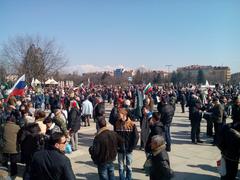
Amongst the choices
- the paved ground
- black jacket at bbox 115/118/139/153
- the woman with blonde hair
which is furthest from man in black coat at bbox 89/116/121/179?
the paved ground

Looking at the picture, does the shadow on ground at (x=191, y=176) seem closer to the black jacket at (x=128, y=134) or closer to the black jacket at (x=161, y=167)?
the black jacket at (x=128, y=134)

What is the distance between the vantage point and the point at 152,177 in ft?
14.1

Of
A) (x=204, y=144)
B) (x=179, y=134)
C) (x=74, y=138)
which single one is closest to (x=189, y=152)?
(x=204, y=144)

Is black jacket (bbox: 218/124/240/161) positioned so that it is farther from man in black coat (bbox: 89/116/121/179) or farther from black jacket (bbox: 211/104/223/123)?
black jacket (bbox: 211/104/223/123)

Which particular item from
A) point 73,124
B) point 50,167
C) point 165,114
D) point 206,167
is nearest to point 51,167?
point 50,167

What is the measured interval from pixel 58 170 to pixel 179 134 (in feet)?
31.1

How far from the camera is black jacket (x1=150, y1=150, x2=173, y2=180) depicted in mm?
4125

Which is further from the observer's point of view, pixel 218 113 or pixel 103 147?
pixel 218 113

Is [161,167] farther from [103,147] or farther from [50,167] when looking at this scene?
[50,167]

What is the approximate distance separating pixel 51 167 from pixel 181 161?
5.54m

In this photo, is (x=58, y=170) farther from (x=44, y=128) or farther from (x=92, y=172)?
(x=92, y=172)

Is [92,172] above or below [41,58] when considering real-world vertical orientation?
below

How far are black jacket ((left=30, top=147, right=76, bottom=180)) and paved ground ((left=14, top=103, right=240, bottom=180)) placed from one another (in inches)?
134

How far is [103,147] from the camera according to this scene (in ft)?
16.2
